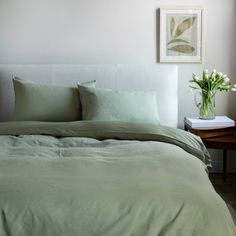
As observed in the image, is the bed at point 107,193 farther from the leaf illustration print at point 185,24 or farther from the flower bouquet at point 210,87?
the leaf illustration print at point 185,24

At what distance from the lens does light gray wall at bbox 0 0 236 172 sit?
4.08 m

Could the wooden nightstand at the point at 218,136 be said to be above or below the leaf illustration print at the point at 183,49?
below

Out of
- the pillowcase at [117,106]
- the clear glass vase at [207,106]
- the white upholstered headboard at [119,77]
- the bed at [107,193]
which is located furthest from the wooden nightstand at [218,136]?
the bed at [107,193]

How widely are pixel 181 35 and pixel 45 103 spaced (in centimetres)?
153

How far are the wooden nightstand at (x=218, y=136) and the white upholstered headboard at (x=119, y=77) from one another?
34cm

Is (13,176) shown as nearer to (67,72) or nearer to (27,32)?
(67,72)

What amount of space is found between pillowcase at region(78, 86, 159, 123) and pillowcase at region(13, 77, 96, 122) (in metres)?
0.13

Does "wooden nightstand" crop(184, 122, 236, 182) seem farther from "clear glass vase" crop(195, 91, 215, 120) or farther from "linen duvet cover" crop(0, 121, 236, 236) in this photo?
"linen duvet cover" crop(0, 121, 236, 236)

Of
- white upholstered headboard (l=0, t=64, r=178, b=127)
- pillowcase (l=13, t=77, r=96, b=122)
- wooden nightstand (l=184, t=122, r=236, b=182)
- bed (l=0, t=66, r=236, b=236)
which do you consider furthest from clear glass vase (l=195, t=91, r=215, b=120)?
bed (l=0, t=66, r=236, b=236)

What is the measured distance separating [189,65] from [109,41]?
85 cm

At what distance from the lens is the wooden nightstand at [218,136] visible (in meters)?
3.50

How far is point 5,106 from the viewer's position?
406cm

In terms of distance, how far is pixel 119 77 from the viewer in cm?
397

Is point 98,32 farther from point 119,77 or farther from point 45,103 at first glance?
point 45,103
